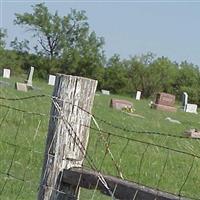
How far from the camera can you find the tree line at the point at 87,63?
3110 inches

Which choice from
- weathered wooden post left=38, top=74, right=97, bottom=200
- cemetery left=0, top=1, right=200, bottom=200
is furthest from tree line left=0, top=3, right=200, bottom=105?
weathered wooden post left=38, top=74, right=97, bottom=200

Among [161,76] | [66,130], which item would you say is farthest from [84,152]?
[161,76]

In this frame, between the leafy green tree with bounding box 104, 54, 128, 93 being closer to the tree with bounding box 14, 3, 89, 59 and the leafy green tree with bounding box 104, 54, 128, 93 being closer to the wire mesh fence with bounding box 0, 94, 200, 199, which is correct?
the tree with bounding box 14, 3, 89, 59

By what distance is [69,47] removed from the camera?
3533 inches

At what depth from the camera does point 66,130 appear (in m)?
3.86

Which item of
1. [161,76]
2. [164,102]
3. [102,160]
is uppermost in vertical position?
[161,76]

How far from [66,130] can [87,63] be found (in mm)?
82006

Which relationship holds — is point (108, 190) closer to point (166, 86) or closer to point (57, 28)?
point (166, 86)

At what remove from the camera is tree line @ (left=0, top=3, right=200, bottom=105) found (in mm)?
79000

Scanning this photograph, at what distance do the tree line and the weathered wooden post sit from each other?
230 ft

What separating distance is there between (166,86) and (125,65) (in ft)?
22.3

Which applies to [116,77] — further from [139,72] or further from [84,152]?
[84,152]

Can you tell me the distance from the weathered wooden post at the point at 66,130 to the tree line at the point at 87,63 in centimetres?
7005

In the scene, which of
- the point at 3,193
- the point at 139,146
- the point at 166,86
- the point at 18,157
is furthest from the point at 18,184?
the point at 166,86
